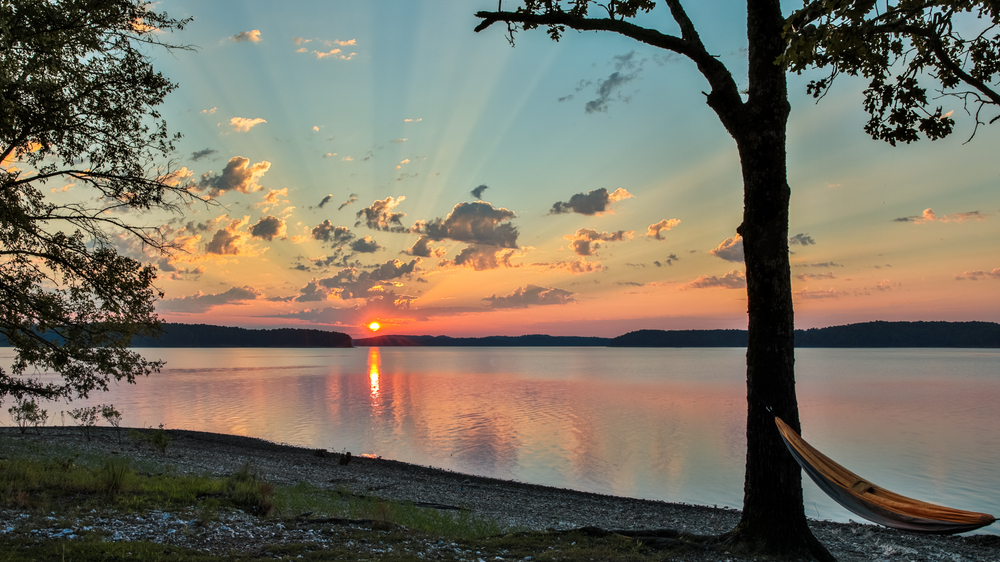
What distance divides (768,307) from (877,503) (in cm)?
264

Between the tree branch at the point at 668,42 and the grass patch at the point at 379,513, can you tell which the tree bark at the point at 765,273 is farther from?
the grass patch at the point at 379,513

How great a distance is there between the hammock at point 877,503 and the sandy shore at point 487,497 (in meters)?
1.63

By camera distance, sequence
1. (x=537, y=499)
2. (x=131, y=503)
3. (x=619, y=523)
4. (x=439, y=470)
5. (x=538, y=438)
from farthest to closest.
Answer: (x=538, y=438), (x=439, y=470), (x=537, y=499), (x=619, y=523), (x=131, y=503)

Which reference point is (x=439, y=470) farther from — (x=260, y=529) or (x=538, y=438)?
(x=260, y=529)

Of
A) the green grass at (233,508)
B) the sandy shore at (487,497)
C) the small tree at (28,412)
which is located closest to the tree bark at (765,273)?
the sandy shore at (487,497)

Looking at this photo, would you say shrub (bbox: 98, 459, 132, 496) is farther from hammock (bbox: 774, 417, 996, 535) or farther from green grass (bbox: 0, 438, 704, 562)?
hammock (bbox: 774, 417, 996, 535)

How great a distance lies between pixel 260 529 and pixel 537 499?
11.3 metres

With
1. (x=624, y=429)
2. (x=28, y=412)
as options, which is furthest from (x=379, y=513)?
(x=624, y=429)

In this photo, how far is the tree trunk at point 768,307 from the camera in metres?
7.29

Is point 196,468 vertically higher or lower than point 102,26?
lower

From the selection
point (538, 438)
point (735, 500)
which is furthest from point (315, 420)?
point (735, 500)

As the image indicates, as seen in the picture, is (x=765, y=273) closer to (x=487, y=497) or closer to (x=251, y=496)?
(x=251, y=496)

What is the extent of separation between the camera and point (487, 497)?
1700 centimetres

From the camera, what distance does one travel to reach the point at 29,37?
Result: 6934 mm
